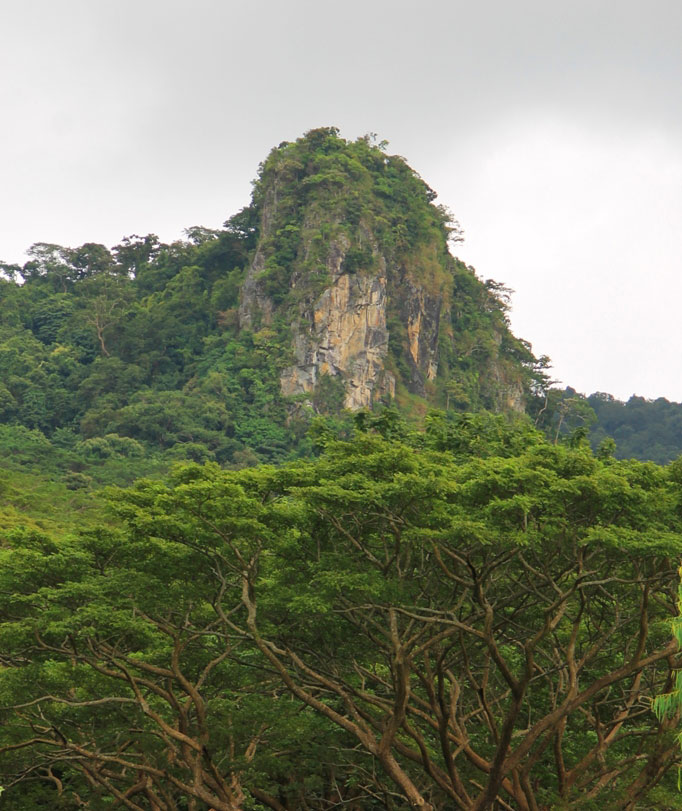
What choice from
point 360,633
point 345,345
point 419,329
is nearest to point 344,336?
point 345,345

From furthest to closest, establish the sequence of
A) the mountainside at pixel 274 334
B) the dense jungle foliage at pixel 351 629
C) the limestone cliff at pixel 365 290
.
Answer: the limestone cliff at pixel 365 290
the mountainside at pixel 274 334
the dense jungle foliage at pixel 351 629

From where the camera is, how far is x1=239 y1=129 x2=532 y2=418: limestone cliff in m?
73.0

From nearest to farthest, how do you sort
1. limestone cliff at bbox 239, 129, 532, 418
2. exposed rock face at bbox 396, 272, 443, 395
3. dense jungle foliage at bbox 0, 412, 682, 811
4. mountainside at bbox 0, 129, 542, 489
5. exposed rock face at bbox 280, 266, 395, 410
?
dense jungle foliage at bbox 0, 412, 682, 811 < mountainside at bbox 0, 129, 542, 489 < exposed rock face at bbox 280, 266, 395, 410 < limestone cliff at bbox 239, 129, 532, 418 < exposed rock face at bbox 396, 272, 443, 395

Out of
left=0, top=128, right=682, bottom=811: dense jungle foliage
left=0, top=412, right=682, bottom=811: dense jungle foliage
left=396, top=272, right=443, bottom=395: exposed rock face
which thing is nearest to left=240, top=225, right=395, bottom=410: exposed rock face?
left=396, top=272, right=443, bottom=395: exposed rock face

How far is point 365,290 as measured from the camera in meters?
74.4

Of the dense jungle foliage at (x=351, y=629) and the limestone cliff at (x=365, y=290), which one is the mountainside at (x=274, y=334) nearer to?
the limestone cliff at (x=365, y=290)

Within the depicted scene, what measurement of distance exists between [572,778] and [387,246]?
63410mm

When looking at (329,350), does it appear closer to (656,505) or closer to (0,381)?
(0,381)

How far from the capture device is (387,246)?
77.1m

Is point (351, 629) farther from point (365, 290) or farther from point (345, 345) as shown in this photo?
point (365, 290)

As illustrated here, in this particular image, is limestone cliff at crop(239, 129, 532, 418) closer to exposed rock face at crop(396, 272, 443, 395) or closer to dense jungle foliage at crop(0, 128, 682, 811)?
exposed rock face at crop(396, 272, 443, 395)

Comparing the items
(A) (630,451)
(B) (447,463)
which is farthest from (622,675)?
(A) (630,451)

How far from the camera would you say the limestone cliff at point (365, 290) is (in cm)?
7300

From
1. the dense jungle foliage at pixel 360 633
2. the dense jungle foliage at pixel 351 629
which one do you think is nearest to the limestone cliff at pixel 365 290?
the dense jungle foliage at pixel 360 633
